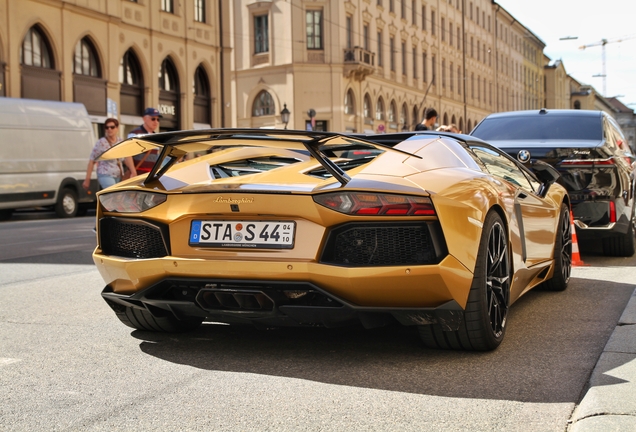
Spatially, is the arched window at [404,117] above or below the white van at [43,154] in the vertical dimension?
above

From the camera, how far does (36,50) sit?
95.7 ft

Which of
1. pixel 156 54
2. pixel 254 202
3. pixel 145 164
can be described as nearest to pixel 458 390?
pixel 254 202

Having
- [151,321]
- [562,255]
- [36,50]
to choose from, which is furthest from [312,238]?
[36,50]

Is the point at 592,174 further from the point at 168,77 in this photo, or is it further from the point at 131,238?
the point at 168,77

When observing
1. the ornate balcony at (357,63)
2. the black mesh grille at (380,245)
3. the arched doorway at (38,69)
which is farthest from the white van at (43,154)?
the ornate balcony at (357,63)

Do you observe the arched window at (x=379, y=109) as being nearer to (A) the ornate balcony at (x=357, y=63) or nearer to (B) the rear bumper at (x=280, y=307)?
(A) the ornate balcony at (x=357, y=63)

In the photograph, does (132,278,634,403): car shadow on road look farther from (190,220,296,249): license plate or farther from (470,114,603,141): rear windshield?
(470,114,603,141): rear windshield

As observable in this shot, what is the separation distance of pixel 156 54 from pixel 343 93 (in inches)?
615

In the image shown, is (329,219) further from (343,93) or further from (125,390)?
(343,93)

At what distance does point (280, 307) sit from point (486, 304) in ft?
3.41

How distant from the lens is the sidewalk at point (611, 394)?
127 inches

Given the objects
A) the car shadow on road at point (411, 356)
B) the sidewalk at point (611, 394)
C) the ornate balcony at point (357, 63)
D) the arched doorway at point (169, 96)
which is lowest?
the car shadow on road at point (411, 356)

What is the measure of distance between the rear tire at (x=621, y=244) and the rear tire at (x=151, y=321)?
5.69m

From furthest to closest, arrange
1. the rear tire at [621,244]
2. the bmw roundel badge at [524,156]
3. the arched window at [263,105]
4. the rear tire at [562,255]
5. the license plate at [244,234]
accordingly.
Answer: the arched window at [263,105] → the rear tire at [621,244] → the bmw roundel badge at [524,156] → the rear tire at [562,255] → the license plate at [244,234]
